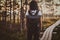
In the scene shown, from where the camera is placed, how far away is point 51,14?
2959 millimetres

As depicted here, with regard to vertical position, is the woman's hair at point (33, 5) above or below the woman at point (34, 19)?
above

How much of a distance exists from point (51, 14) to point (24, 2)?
0.35 metres

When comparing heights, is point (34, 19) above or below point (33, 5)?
below

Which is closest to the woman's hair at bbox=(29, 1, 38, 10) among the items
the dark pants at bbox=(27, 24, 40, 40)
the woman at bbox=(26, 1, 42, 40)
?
the woman at bbox=(26, 1, 42, 40)

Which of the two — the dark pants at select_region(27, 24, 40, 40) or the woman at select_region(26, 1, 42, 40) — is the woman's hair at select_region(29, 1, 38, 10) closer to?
the woman at select_region(26, 1, 42, 40)

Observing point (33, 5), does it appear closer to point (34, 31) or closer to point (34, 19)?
point (34, 19)

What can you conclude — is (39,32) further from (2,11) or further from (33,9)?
(2,11)

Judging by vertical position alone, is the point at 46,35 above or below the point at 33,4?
below

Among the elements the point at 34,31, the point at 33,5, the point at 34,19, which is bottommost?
the point at 34,31

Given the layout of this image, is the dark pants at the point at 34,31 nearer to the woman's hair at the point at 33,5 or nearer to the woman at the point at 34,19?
the woman at the point at 34,19

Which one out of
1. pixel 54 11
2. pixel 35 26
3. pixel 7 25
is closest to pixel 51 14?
pixel 54 11

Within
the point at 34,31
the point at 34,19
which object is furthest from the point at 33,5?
the point at 34,31

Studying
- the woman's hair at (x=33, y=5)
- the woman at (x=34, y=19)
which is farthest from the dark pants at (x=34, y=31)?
the woman's hair at (x=33, y=5)

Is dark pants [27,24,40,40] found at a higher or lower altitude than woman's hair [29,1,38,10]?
lower
